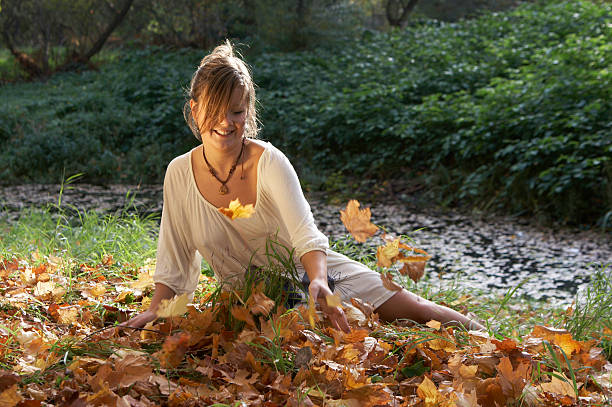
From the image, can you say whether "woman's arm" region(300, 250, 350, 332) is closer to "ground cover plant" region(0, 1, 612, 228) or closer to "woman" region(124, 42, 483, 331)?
"woman" region(124, 42, 483, 331)

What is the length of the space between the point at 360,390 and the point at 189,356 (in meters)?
0.60

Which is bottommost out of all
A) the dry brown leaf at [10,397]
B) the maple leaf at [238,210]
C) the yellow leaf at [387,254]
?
the dry brown leaf at [10,397]

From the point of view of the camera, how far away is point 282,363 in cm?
186

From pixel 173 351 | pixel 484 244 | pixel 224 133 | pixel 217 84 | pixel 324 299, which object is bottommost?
pixel 484 244

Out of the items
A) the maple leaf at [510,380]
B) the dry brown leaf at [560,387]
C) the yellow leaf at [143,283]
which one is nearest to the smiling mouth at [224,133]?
the yellow leaf at [143,283]

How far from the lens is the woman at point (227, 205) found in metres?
2.35

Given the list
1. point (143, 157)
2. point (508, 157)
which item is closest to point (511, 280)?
point (508, 157)

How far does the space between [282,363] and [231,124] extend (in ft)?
3.26

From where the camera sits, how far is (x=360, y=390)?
1.71 meters

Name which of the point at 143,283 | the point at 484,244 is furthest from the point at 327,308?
the point at 484,244

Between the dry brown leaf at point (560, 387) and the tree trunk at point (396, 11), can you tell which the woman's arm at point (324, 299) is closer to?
the dry brown leaf at point (560, 387)

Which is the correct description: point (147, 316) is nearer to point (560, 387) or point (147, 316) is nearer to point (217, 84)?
point (217, 84)

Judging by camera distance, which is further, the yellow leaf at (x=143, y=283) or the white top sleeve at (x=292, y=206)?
the yellow leaf at (x=143, y=283)

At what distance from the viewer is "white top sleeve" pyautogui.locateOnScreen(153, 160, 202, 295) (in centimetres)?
255
